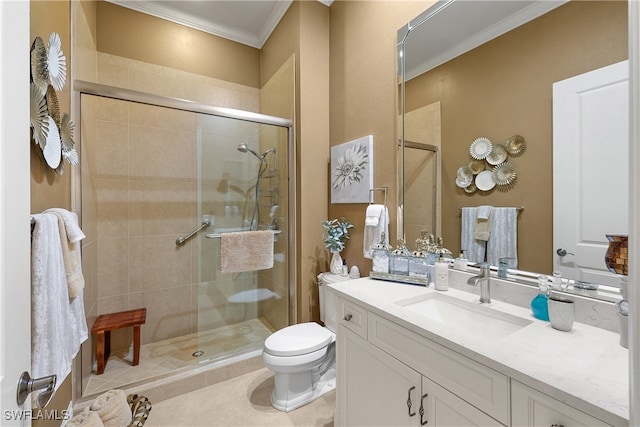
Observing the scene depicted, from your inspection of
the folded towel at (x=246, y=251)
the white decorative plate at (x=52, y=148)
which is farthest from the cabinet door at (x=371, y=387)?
the white decorative plate at (x=52, y=148)

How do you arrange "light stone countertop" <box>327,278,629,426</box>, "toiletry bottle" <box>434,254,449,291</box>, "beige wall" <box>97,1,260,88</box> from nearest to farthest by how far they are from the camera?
"light stone countertop" <box>327,278,629,426</box>
"toiletry bottle" <box>434,254,449,291</box>
"beige wall" <box>97,1,260,88</box>

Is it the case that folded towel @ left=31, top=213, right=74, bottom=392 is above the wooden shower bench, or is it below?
above

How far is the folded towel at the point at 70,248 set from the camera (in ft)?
3.56

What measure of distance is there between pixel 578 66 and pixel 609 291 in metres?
0.79

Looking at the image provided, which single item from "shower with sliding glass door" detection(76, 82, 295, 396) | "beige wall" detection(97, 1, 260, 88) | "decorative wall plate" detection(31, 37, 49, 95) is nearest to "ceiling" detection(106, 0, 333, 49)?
"beige wall" detection(97, 1, 260, 88)

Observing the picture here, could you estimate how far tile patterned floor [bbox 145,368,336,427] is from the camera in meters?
1.53

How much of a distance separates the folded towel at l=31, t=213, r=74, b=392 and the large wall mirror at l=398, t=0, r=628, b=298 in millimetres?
1637

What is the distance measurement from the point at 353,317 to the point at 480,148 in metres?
0.98

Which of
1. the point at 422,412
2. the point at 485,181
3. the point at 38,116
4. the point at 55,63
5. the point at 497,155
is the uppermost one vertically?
the point at 55,63

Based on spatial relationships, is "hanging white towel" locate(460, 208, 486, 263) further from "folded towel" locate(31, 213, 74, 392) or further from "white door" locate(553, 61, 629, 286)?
"folded towel" locate(31, 213, 74, 392)

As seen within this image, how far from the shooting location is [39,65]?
3.31 feet

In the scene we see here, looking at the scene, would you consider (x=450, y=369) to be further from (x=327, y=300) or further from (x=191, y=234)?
(x=191, y=234)

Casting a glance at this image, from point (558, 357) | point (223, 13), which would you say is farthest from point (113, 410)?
point (223, 13)

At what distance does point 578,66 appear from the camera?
95 cm
